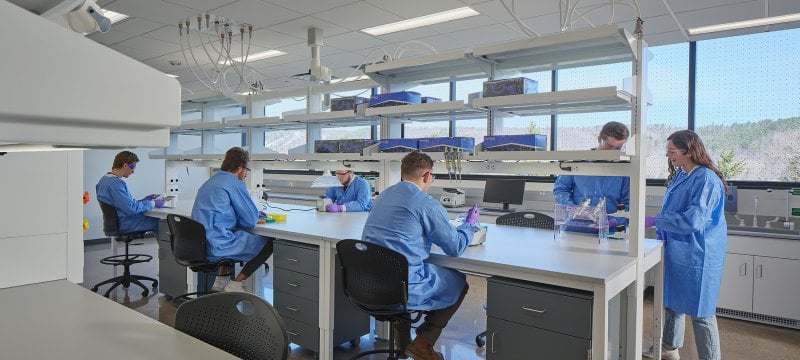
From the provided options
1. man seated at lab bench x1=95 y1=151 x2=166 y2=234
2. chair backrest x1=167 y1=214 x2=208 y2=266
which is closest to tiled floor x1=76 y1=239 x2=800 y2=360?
chair backrest x1=167 y1=214 x2=208 y2=266

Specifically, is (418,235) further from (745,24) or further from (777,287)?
(745,24)

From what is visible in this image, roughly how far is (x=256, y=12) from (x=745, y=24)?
4.02m

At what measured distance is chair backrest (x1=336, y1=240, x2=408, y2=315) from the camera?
7.04 feet

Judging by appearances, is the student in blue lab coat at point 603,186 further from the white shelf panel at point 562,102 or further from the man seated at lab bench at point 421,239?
the man seated at lab bench at point 421,239

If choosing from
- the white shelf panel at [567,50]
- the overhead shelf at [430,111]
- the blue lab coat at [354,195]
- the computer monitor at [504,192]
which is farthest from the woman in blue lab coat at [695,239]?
the blue lab coat at [354,195]

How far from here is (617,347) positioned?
239 cm

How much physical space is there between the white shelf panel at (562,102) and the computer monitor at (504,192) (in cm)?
214

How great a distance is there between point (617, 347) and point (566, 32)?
1548 mm

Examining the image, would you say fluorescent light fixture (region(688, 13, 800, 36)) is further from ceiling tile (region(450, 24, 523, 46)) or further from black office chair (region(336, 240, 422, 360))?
black office chair (region(336, 240, 422, 360))

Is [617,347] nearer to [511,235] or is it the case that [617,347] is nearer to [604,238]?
[604,238]

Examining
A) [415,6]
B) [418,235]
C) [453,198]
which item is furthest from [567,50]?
[453,198]

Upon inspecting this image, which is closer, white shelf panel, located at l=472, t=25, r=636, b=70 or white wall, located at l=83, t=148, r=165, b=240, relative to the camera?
white shelf panel, located at l=472, t=25, r=636, b=70

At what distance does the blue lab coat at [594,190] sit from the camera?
3.07m

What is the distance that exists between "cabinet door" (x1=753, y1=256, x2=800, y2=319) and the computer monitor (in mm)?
2009
